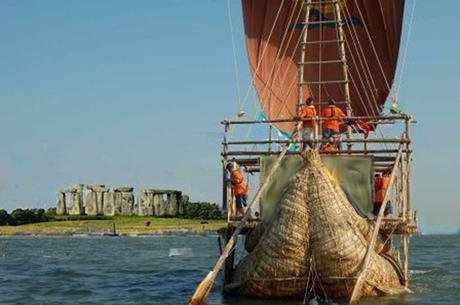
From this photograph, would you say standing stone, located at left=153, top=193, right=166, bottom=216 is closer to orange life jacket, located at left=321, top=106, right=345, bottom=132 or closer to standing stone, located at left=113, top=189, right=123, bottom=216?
standing stone, located at left=113, top=189, right=123, bottom=216

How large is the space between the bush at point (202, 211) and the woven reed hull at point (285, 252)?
120907 mm

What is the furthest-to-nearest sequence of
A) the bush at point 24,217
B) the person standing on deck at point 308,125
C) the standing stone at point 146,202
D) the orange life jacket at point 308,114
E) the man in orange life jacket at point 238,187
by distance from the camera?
the standing stone at point 146,202 < the bush at point 24,217 < the man in orange life jacket at point 238,187 < the orange life jacket at point 308,114 < the person standing on deck at point 308,125

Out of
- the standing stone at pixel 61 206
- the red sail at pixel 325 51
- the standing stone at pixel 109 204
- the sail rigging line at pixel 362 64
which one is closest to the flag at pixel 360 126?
the red sail at pixel 325 51

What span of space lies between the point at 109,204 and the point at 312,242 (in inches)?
5041

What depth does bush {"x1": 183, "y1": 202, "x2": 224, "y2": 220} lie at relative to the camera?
466 ft

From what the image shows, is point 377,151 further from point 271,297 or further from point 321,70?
point 321,70

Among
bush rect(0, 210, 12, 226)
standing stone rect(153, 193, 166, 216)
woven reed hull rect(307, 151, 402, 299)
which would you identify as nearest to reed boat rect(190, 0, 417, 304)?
woven reed hull rect(307, 151, 402, 299)

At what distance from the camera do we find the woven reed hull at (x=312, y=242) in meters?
18.0

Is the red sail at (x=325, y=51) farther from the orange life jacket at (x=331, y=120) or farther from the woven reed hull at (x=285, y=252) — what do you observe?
the woven reed hull at (x=285, y=252)

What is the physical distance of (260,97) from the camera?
28781 millimetres

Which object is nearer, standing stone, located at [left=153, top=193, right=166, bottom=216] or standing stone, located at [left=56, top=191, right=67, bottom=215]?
standing stone, located at [left=56, top=191, right=67, bottom=215]

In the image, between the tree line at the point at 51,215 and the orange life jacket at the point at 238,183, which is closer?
the orange life jacket at the point at 238,183

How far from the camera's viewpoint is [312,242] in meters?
18.0

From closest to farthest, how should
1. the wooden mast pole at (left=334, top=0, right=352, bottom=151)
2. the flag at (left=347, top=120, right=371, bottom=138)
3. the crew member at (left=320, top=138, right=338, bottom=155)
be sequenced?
the crew member at (left=320, top=138, right=338, bottom=155)
the flag at (left=347, top=120, right=371, bottom=138)
the wooden mast pole at (left=334, top=0, right=352, bottom=151)
